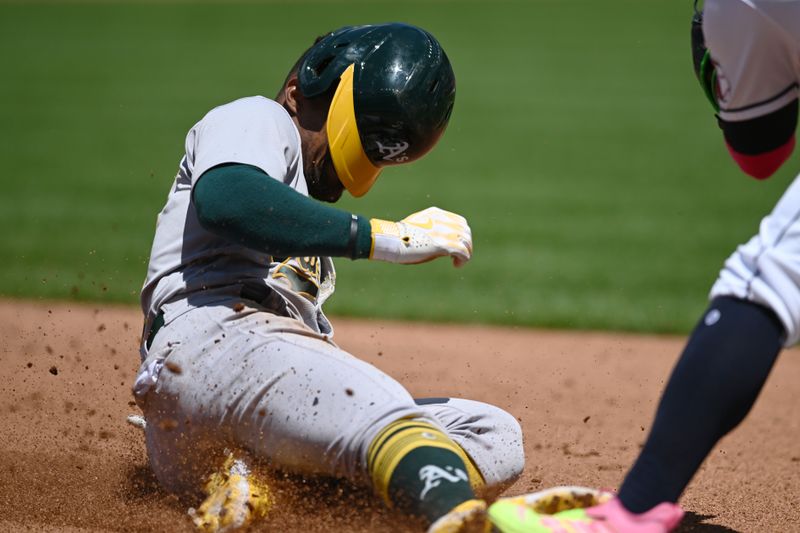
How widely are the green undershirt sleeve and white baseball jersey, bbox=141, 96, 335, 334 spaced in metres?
0.09

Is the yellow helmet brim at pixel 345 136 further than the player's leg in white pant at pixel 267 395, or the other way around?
the yellow helmet brim at pixel 345 136

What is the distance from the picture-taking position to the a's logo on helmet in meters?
2.86

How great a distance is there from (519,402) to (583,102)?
40.7 ft

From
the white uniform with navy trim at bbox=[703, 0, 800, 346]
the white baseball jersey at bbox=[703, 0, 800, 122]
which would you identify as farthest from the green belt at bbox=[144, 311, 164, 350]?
the white baseball jersey at bbox=[703, 0, 800, 122]

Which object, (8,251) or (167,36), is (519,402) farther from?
(167,36)

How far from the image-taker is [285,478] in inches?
99.6

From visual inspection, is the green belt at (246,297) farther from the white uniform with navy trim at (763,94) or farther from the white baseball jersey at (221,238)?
the white uniform with navy trim at (763,94)

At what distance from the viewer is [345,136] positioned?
2789mm

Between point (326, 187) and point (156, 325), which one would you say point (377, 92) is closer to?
point (326, 187)

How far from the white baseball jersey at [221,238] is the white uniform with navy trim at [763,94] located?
1063 millimetres

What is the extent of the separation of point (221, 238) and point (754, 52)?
4.50 feet

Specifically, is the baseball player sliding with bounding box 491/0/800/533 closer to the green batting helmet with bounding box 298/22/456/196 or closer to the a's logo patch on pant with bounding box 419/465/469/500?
the a's logo patch on pant with bounding box 419/465/469/500

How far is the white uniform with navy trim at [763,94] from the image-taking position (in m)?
2.02

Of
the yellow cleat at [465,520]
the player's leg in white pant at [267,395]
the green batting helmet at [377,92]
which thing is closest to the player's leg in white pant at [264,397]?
the player's leg in white pant at [267,395]
